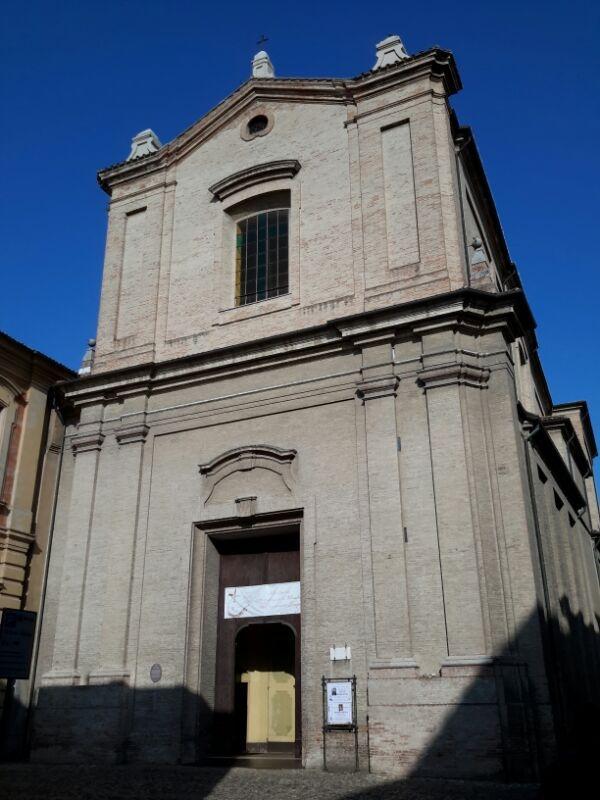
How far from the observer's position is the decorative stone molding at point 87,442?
16141mm

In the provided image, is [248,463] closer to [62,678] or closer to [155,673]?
[155,673]

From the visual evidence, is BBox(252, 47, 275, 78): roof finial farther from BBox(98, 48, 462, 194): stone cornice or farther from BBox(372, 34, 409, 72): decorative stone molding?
BBox(372, 34, 409, 72): decorative stone molding

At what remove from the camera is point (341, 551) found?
12969 millimetres

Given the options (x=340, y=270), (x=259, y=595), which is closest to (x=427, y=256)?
(x=340, y=270)

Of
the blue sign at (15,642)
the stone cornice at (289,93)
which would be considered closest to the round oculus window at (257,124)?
the stone cornice at (289,93)

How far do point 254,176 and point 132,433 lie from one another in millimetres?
6153

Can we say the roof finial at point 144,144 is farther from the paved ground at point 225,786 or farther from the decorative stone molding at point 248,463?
the paved ground at point 225,786

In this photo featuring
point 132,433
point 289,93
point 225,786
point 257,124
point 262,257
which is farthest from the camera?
point 257,124

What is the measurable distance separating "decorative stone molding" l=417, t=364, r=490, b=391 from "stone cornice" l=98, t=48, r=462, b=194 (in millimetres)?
6210

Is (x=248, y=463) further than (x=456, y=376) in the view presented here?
Yes

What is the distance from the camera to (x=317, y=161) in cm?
1661

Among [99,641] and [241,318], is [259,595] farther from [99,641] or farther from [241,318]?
[241,318]

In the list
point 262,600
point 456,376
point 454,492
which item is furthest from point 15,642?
point 456,376

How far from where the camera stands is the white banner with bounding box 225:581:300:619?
45.7 feet
